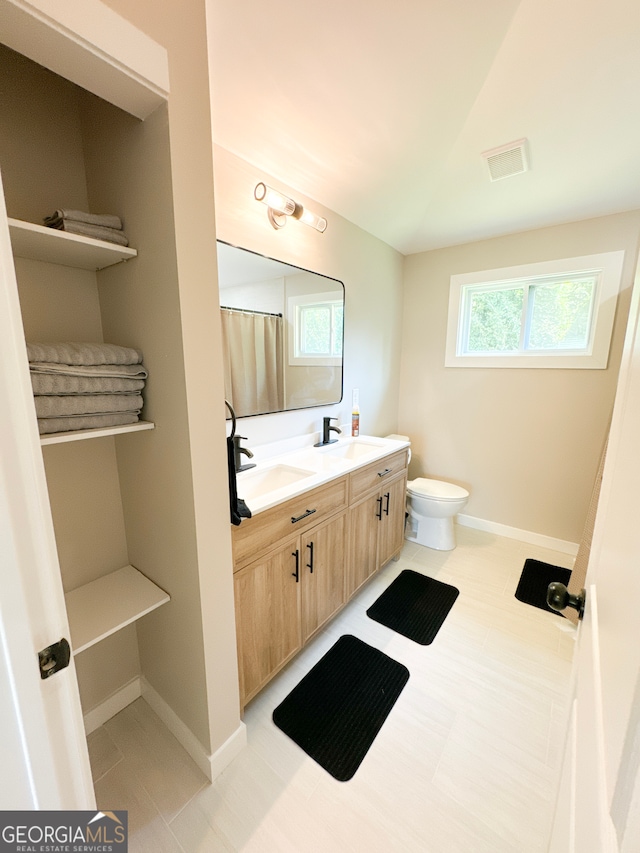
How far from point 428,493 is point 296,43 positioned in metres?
2.50

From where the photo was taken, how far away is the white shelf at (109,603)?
1.04 metres

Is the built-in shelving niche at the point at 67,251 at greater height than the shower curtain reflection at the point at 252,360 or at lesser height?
greater

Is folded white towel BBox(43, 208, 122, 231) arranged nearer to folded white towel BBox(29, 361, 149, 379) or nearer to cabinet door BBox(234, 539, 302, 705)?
folded white towel BBox(29, 361, 149, 379)

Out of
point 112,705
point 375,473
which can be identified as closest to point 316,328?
point 375,473

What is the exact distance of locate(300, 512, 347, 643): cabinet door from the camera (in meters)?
1.54

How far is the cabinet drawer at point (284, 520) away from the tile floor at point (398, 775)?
0.76 m

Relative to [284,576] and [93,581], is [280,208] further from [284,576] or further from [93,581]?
[93,581]

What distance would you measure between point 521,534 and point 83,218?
10.8 ft

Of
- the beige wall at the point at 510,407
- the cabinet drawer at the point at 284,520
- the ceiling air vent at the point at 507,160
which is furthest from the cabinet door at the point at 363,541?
the ceiling air vent at the point at 507,160

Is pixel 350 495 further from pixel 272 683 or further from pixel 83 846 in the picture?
pixel 83 846

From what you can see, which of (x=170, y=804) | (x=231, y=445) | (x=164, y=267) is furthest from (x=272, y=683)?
(x=164, y=267)

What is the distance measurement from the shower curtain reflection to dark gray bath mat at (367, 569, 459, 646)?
1.37m

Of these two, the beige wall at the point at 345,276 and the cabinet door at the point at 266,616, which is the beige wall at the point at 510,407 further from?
the cabinet door at the point at 266,616

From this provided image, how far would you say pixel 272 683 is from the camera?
1566mm
